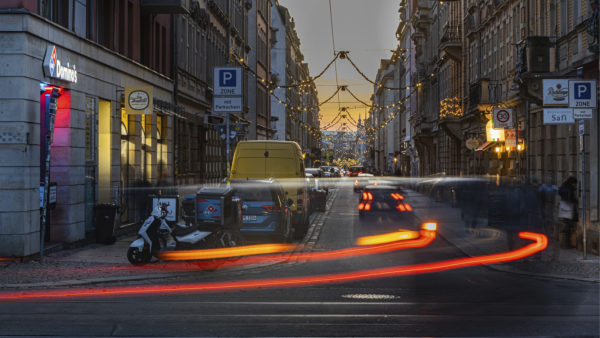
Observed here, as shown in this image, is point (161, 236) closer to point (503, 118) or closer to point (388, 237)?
point (388, 237)

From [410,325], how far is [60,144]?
38.0ft

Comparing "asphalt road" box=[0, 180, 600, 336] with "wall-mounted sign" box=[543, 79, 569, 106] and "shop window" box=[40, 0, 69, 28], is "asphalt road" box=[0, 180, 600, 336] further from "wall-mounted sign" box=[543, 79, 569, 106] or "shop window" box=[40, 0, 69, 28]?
"shop window" box=[40, 0, 69, 28]

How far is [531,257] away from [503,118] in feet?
49.5

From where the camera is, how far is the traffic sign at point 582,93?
15.7 meters

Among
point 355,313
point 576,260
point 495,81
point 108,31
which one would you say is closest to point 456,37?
point 495,81

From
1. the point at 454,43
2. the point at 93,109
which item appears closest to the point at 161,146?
the point at 93,109

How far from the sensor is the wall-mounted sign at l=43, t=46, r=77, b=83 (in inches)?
Result: 634

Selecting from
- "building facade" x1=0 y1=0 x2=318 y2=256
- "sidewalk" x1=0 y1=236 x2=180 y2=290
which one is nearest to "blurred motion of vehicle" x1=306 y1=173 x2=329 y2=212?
"building facade" x1=0 y1=0 x2=318 y2=256

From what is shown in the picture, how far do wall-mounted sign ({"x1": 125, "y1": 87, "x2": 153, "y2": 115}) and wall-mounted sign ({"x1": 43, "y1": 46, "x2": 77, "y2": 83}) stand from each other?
3.58 m

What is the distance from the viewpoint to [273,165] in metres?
21.2

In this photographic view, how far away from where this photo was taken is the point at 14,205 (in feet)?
50.2

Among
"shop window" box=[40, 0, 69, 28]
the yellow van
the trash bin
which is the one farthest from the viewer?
the yellow van

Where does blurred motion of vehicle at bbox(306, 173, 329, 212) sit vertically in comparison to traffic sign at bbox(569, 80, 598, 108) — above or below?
below

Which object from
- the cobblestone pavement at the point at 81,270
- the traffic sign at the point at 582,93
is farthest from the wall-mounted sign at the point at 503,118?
the cobblestone pavement at the point at 81,270
